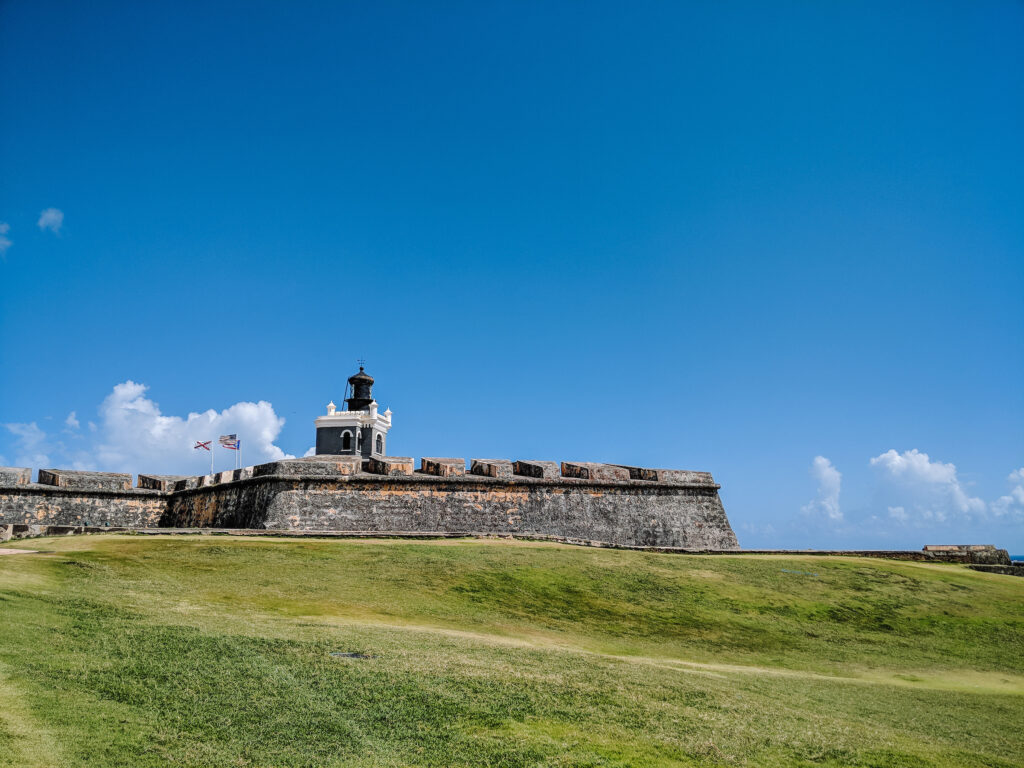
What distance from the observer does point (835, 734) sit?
20.7 ft

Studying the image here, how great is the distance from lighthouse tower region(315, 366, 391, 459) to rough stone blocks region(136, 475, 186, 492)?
23.8m

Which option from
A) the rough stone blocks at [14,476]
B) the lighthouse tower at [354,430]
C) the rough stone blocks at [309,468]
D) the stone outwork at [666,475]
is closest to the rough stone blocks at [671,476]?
the stone outwork at [666,475]

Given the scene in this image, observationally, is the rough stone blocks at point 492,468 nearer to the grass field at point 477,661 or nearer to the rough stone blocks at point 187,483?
the grass field at point 477,661

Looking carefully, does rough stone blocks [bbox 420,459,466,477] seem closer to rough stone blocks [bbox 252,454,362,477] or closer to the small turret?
rough stone blocks [bbox 252,454,362,477]

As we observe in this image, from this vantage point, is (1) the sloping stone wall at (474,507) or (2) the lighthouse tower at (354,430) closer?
(1) the sloping stone wall at (474,507)

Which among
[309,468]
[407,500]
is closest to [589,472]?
[407,500]

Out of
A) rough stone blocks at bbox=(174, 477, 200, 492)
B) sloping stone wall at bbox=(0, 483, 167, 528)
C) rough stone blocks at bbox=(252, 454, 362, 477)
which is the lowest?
sloping stone wall at bbox=(0, 483, 167, 528)

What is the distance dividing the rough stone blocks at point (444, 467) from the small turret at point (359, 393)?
106 ft

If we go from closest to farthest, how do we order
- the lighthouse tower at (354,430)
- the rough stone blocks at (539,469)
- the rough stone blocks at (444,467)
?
the rough stone blocks at (444,467)
the rough stone blocks at (539,469)
the lighthouse tower at (354,430)

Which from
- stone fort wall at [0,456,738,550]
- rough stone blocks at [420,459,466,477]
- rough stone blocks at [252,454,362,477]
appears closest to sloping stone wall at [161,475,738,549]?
stone fort wall at [0,456,738,550]

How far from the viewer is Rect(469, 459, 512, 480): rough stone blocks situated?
20.4 metres

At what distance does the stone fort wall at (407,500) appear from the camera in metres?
18.9

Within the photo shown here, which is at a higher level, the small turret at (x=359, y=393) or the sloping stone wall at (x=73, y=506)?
the small turret at (x=359, y=393)

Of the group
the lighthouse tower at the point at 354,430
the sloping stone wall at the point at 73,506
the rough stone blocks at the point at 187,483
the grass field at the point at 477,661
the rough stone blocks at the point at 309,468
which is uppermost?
the lighthouse tower at the point at 354,430
